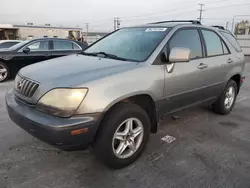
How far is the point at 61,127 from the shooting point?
195 centimetres

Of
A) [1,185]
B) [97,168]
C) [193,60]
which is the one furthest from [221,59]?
[1,185]

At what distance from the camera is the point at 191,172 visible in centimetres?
245

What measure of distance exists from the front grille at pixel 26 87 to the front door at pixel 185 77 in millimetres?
1594

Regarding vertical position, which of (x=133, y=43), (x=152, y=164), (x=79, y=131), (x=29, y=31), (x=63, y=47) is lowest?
A: (x=152, y=164)

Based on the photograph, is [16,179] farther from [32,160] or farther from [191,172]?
[191,172]

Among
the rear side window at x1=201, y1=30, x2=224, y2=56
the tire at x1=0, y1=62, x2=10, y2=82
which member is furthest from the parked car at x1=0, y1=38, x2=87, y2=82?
the rear side window at x1=201, y1=30, x2=224, y2=56

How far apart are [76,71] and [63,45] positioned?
6.09 metres

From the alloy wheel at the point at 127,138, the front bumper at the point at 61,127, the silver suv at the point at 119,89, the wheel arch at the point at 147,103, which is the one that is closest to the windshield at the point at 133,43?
the silver suv at the point at 119,89

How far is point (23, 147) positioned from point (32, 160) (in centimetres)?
40

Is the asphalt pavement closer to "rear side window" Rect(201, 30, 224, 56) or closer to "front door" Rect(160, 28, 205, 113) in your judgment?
"front door" Rect(160, 28, 205, 113)

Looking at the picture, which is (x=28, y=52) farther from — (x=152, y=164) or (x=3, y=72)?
(x=152, y=164)

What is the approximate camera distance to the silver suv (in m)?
2.05

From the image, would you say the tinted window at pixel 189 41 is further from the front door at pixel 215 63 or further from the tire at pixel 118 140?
the tire at pixel 118 140

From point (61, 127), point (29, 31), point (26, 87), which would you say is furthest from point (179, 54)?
point (29, 31)
